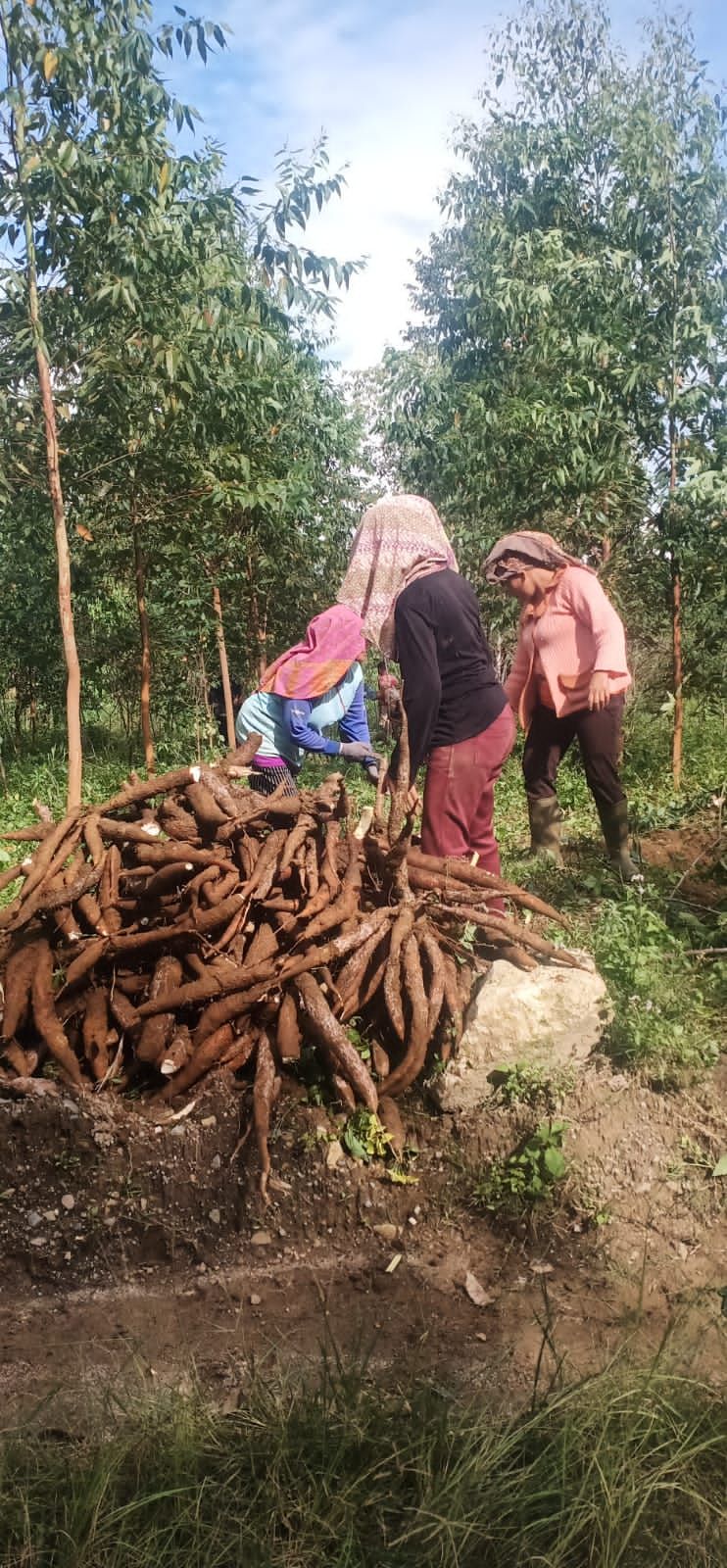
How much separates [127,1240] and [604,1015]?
1.60 metres

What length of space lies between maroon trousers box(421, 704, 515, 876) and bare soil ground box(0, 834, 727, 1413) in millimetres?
912

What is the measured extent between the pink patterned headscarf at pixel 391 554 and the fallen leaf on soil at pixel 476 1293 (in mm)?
1949

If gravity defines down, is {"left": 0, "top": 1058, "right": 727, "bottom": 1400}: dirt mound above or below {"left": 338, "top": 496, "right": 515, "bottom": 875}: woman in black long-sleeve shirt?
below

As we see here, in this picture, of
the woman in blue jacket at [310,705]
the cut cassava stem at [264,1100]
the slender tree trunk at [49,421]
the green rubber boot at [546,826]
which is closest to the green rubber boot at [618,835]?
the green rubber boot at [546,826]

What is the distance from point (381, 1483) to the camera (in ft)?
6.15

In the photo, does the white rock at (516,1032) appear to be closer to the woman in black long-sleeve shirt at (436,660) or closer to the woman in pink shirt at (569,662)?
the woman in black long-sleeve shirt at (436,660)

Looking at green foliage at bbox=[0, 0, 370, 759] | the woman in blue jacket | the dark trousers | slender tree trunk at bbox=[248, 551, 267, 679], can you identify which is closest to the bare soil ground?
the woman in blue jacket

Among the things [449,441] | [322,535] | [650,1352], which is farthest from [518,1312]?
[322,535]

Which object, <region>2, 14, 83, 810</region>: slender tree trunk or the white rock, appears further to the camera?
Answer: <region>2, 14, 83, 810</region>: slender tree trunk

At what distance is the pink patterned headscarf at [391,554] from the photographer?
140 inches

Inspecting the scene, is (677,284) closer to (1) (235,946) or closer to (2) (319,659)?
(2) (319,659)

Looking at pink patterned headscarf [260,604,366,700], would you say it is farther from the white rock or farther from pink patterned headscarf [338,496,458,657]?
the white rock

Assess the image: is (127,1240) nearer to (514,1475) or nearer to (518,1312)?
(518,1312)

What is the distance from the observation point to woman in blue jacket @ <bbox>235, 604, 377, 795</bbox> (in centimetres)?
432
